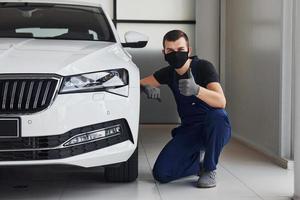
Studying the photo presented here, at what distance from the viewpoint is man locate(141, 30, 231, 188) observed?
3404mm

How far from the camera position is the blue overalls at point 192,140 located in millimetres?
3438

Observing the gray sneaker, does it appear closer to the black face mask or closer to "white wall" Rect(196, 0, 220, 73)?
the black face mask

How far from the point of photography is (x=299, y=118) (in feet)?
9.64

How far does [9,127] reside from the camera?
2811 mm

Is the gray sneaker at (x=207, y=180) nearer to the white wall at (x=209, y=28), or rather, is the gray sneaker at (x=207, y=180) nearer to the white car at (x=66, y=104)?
the white car at (x=66, y=104)

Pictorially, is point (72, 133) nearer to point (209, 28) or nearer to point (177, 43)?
point (177, 43)

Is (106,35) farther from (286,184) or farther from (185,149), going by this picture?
(286,184)

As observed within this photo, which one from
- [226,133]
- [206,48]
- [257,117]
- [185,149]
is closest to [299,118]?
[226,133]

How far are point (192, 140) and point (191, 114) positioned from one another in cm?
19

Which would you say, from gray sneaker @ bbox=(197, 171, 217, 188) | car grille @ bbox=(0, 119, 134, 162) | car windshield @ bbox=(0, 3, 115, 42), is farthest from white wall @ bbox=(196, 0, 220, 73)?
car grille @ bbox=(0, 119, 134, 162)

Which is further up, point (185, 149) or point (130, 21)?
point (130, 21)

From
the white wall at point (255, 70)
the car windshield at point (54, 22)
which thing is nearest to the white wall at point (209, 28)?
the white wall at point (255, 70)

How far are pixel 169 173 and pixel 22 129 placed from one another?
1211mm

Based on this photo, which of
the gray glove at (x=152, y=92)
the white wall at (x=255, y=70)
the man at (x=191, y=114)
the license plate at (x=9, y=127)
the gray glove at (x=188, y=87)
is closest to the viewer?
the license plate at (x=9, y=127)
